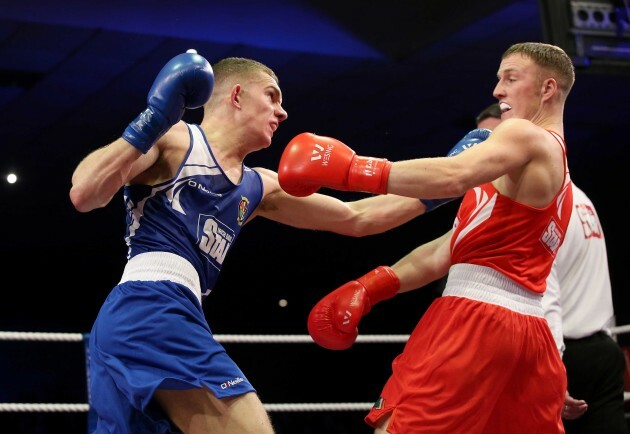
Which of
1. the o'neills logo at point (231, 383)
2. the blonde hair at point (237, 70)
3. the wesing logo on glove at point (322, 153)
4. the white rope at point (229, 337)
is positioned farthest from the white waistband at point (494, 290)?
the white rope at point (229, 337)

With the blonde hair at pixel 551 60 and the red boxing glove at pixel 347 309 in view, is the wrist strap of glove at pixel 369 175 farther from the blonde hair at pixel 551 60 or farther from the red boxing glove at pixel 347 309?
the blonde hair at pixel 551 60

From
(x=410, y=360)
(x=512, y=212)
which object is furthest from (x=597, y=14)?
(x=410, y=360)

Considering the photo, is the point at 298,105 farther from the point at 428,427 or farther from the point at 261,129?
the point at 428,427

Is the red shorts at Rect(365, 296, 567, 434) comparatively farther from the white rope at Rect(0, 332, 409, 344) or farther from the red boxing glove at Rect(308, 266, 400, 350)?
the white rope at Rect(0, 332, 409, 344)

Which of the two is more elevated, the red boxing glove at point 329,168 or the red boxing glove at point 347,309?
the red boxing glove at point 329,168

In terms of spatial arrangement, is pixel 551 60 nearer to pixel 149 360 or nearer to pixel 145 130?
pixel 145 130

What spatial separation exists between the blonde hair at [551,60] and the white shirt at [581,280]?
1.74 ft

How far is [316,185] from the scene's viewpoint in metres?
2.15

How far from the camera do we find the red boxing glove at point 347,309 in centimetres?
250

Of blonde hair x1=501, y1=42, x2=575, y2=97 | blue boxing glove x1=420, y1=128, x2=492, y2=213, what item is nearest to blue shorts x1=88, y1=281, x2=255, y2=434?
blue boxing glove x1=420, y1=128, x2=492, y2=213

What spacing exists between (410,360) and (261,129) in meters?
0.81

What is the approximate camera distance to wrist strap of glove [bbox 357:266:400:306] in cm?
257

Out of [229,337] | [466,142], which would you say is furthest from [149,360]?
[229,337]

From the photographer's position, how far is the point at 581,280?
9.30 feet
